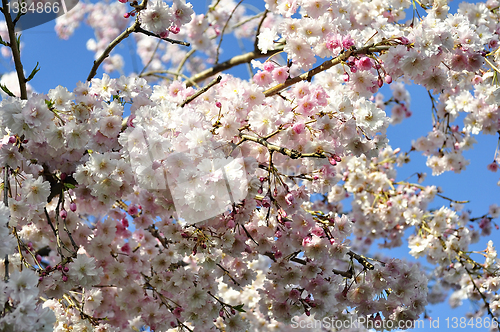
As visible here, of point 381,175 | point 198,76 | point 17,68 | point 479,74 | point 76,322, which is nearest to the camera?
point 17,68

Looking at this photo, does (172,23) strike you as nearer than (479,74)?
Yes

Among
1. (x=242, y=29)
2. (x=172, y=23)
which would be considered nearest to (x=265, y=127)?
(x=172, y=23)

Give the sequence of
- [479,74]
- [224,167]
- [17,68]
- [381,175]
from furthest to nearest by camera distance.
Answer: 1. [381,175]
2. [479,74]
3. [17,68]
4. [224,167]

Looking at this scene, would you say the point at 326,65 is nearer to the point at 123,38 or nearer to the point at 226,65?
the point at 123,38

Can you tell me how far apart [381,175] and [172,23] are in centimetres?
350

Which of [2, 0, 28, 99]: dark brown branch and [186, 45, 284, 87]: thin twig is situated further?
[186, 45, 284, 87]: thin twig

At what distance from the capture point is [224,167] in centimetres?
190

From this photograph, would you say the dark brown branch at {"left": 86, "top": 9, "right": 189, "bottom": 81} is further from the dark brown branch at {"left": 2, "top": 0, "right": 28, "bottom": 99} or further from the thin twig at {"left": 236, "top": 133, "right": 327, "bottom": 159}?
the thin twig at {"left": 236, "top": 133, "right": 327, "bottom": 159}

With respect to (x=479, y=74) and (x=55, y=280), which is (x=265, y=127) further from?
(x=479, y=74)

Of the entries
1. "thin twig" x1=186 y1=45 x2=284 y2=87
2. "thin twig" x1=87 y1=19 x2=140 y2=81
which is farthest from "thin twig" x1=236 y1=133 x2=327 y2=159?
"thin twig" x1=186 y1=45 x2=284 y2=87

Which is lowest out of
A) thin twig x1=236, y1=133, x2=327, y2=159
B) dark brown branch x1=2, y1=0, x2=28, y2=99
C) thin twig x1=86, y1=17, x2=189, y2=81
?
thin twig x1=236, y1=133, x2=327, y2=159

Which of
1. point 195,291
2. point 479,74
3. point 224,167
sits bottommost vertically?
point 195,291

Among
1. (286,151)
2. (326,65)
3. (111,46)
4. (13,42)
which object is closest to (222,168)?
(286,151)

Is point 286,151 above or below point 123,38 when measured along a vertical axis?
below
